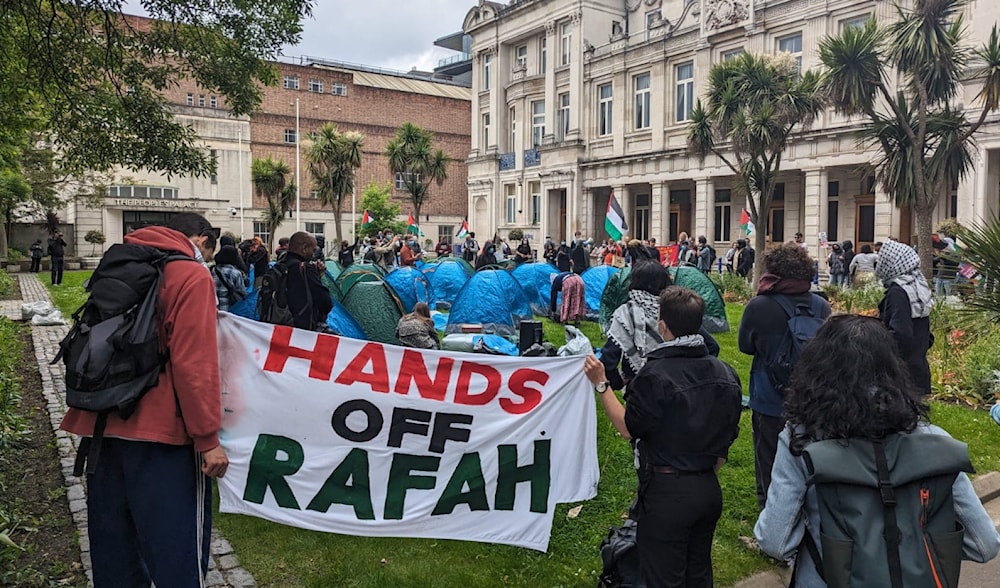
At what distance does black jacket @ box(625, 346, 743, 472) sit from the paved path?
8.29 feet

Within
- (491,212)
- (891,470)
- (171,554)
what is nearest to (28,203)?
(491,212)

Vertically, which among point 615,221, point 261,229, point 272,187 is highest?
point 272,187

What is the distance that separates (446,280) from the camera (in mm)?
16000

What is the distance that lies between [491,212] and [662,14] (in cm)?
1542

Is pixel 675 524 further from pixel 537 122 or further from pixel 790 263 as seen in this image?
pixel 537 122

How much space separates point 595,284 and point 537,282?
136 centimetres

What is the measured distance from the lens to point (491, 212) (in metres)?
45.6

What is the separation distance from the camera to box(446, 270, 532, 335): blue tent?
13047 millimetres

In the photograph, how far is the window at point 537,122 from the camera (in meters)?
42.7

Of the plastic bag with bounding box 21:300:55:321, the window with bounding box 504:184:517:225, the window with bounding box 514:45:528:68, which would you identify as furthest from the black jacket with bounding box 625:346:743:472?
the window with bounding box 514:45:528:68

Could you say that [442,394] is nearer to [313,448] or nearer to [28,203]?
[313,448]

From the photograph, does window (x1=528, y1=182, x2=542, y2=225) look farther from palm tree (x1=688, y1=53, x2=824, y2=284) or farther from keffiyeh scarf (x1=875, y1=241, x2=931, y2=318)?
keffiyeh scarf (x1=875, y1=241, x2=931, y2=318)

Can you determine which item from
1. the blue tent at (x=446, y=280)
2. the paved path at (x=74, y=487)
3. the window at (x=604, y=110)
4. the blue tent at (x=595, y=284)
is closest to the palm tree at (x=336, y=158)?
the window at (x=604, y=110)

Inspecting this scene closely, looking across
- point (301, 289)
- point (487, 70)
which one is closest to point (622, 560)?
point (301, 289)
